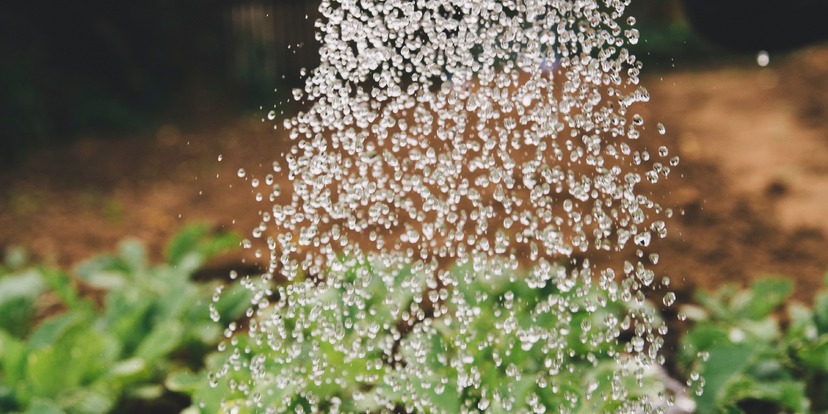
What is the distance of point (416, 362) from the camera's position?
6.36ft

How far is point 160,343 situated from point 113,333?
0.24 meters

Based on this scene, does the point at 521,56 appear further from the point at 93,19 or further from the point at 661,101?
the point at 93,19

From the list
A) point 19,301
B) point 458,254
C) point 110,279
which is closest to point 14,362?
point 19,301

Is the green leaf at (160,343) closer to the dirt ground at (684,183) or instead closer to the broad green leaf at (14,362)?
the broad green leaf at (14,362)

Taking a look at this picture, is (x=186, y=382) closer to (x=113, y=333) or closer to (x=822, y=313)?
(x=113, y=333)

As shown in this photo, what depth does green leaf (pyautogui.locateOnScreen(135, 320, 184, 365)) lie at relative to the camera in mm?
2221

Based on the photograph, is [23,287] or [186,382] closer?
[186,382]

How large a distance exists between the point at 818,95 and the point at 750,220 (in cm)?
252

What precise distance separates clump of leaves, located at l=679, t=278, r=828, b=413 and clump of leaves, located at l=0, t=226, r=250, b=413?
1.29 m

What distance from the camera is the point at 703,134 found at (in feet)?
16.8

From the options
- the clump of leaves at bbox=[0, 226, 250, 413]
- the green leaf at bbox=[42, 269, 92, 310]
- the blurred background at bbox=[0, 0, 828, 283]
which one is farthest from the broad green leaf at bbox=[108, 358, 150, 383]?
→ the blurred background at bbox=[0, 0, 828, 283]

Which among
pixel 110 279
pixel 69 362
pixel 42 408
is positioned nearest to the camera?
pixel 42 408

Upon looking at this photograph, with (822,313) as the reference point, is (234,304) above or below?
above

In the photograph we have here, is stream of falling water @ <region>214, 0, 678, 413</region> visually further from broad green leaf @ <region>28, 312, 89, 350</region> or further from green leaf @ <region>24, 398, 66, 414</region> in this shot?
broad green leaf @ <region>28, 312, 89, 350</region>
